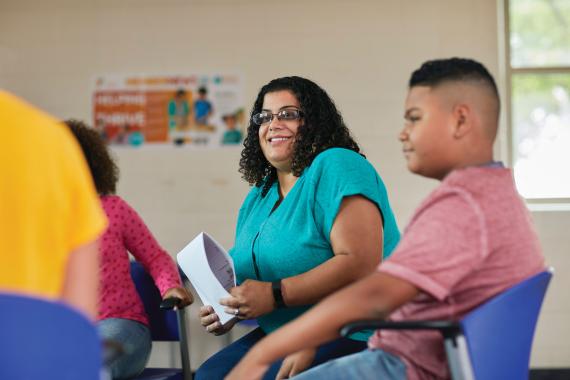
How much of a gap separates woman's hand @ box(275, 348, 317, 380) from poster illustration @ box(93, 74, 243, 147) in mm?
2522

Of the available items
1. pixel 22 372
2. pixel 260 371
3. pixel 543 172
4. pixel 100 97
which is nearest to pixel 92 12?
pixel 100 97

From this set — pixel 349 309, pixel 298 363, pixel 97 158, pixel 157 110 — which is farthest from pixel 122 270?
pixel 157 110

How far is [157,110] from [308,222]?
2482 millimetres

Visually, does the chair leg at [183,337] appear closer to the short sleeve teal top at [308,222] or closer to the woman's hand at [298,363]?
the short sleeve teal top at [308,222]

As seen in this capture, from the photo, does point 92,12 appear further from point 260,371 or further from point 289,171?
point 260,371

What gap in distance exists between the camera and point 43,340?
908mm

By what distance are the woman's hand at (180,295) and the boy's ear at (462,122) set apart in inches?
55.5

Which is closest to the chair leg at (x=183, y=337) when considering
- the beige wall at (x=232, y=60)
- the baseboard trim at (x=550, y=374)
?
the beige wall at (x=232, y=60)

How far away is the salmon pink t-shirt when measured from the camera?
1.27 meters

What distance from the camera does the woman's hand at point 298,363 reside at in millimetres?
1837

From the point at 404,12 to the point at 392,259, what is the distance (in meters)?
3.13

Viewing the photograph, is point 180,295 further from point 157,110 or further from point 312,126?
point 157,110

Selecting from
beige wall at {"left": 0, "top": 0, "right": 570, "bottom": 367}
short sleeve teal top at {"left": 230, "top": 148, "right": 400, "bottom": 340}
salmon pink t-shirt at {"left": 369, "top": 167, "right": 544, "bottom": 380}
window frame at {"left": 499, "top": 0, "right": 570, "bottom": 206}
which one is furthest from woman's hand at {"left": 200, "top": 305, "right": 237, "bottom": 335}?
window frame at {"left": 499, "top": 0, "right": 570, "bottom": 206}

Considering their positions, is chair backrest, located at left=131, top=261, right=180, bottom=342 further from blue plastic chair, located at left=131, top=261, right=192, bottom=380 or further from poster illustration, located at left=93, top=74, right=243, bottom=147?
poster illustration, located at left=93, top=74, right=243, bottom=147
